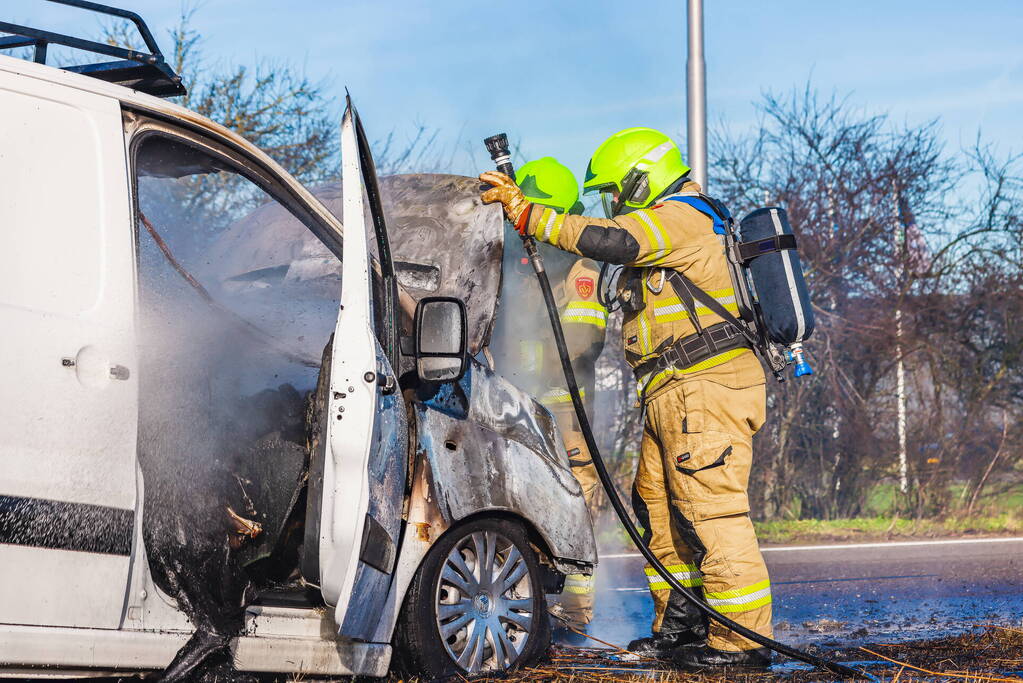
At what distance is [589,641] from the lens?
5.61 meters

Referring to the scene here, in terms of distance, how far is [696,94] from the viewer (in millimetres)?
8945

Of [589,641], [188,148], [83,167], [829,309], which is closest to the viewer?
[83,167]

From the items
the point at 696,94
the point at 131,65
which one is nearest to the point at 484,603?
the point at 131,65

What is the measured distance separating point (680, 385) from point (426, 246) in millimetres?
1310

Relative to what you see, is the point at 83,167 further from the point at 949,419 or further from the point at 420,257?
the point at 949,419

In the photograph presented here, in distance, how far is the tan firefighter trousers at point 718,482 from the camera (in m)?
4.83

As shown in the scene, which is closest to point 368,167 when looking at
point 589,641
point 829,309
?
point 589,641

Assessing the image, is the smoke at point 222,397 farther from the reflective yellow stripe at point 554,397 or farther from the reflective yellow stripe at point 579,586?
the reflective yellow stripe at point 579,586

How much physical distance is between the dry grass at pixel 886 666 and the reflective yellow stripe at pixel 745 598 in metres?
0.30

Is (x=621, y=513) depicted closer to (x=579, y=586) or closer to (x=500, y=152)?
(x=579, y=586)

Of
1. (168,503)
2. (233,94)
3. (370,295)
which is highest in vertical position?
(233,94)

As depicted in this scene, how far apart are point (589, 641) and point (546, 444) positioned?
1.43 m

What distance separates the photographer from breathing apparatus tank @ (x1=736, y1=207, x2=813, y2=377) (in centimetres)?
488

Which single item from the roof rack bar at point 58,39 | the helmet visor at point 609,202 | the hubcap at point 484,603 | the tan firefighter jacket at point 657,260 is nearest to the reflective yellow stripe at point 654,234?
the tan firefighter jacket at point 657,260
